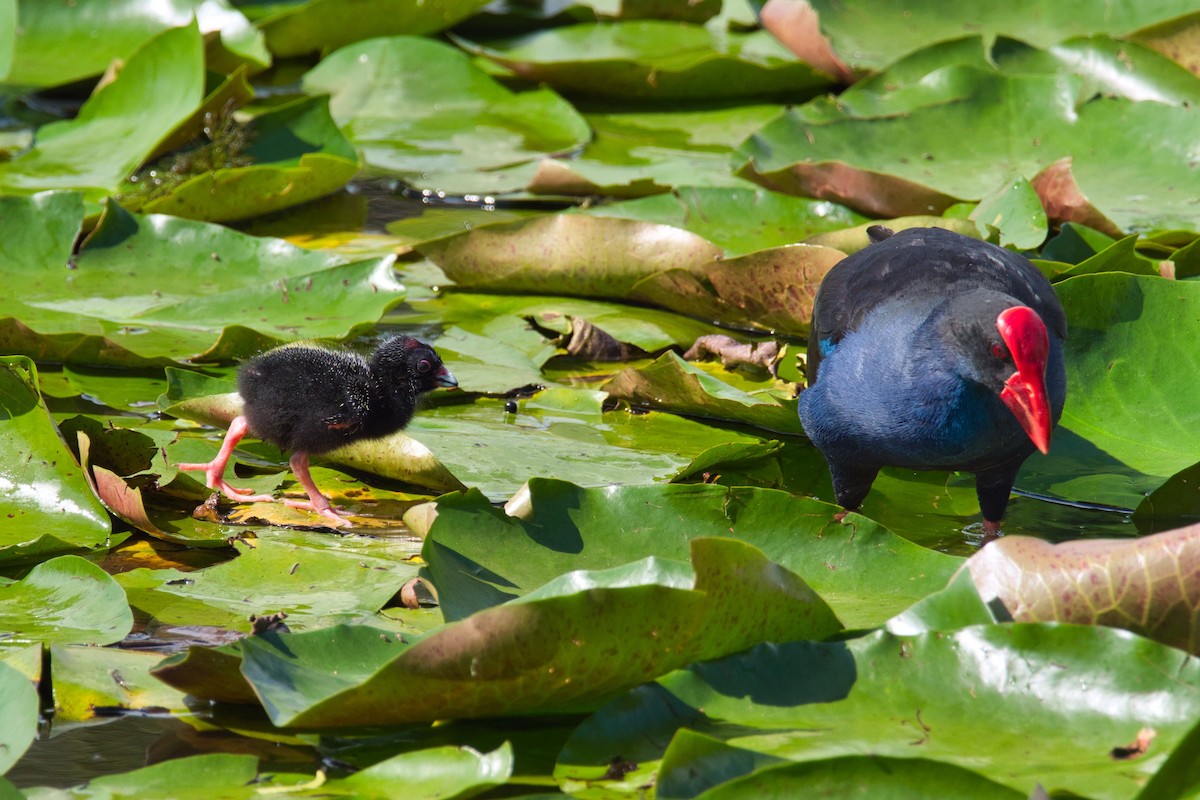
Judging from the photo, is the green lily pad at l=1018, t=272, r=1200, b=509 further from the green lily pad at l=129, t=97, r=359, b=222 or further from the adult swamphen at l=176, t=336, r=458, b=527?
the green lily pad at l=129, t=97, r=359, b=222

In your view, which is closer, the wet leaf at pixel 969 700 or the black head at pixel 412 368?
the wet leaf at pixel 969 700

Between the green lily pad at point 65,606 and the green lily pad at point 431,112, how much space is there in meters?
2.81

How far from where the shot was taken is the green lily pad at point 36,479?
8.96 feet

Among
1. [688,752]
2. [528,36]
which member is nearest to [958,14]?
[528,36]

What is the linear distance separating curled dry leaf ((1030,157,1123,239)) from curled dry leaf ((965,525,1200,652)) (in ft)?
6.32

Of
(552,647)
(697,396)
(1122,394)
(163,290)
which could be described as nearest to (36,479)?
(163,290)

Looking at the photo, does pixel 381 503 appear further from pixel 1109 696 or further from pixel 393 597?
pixel 1109 696

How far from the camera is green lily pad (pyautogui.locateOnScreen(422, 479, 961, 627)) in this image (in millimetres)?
2428

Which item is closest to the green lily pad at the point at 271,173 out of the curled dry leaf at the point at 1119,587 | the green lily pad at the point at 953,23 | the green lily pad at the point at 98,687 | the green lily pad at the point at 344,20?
the green lily pad at the point at 344,20


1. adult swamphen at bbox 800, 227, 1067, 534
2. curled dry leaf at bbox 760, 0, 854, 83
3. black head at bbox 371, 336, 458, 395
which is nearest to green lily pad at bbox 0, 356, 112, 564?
black head at bbox 371, 336, 458, 395

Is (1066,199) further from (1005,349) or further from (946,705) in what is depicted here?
(946,705)

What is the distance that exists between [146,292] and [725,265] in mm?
1657

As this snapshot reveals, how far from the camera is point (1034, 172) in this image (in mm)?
4227

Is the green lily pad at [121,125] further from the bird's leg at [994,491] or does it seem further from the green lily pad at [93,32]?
the bird's leg at [994,491]
